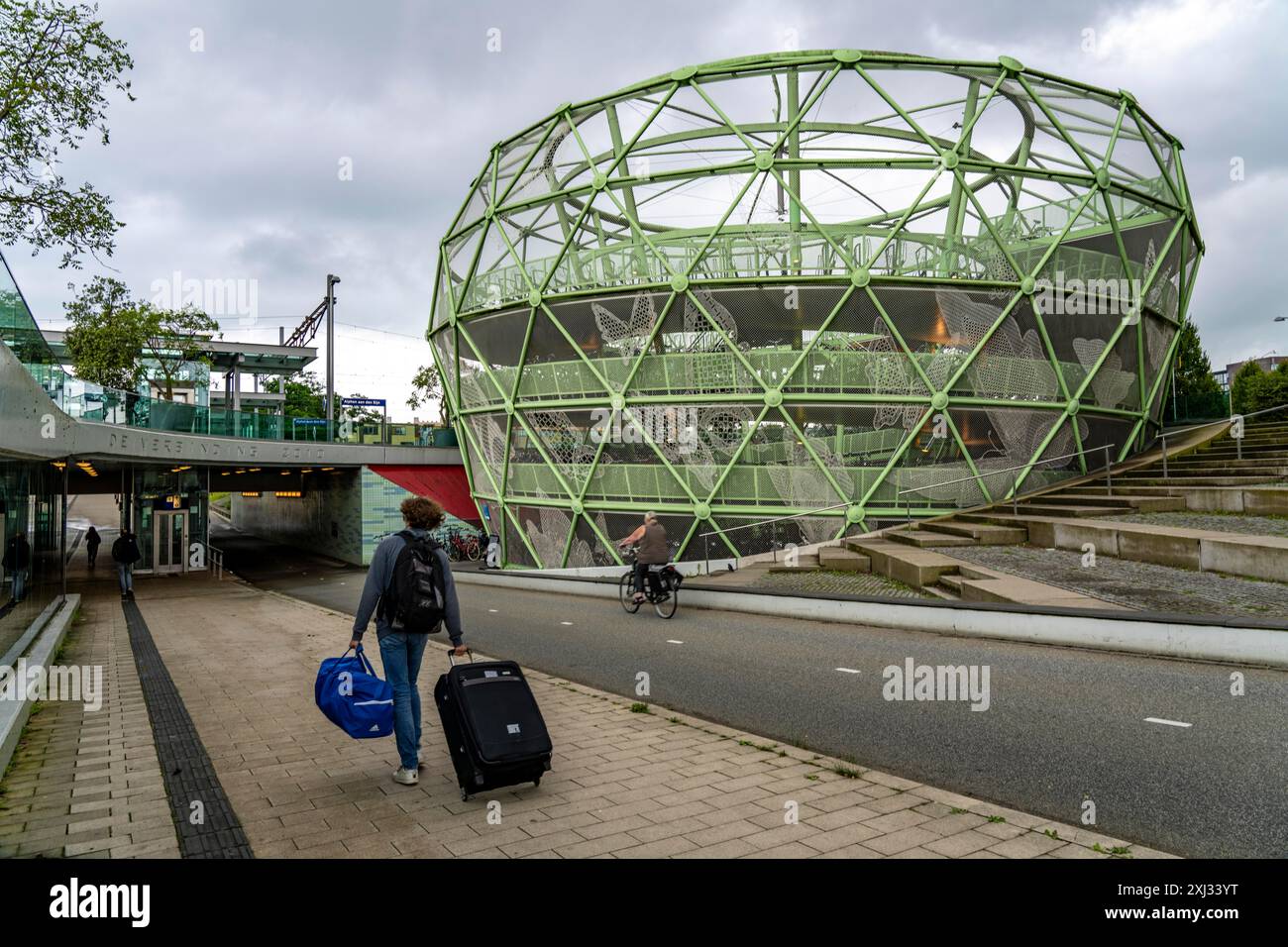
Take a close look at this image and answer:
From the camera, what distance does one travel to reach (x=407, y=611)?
4.72m

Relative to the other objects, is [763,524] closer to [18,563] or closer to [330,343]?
[18,563]

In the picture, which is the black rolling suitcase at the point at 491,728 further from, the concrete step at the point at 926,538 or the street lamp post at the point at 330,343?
the street lamp post at the point at 330,343

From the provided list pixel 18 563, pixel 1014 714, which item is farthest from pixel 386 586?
pixel 18 563

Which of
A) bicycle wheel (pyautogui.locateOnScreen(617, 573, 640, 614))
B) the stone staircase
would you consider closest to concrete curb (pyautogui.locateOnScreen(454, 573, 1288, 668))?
the stone staircase

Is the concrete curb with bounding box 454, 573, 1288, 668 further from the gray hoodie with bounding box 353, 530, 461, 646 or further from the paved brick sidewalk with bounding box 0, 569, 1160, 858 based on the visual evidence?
the gray hoodie with bounding box 353, 530, 461, 646

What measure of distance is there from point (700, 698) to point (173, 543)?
2545 centimetres

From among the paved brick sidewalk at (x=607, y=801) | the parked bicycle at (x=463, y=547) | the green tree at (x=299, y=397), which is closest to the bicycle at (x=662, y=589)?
the paved brick sidewalk at (x=607, y=801)

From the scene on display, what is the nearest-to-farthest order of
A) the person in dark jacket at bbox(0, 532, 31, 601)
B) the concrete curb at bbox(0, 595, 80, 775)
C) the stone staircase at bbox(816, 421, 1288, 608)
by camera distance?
the concrete curb at bbox(0, 595, 80, 775)
the person in dark jacket at bbox(0, 532, 31, 601)
the stone staircase at bbox(816, 421, 1288, 608)

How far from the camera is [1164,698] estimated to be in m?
6.18

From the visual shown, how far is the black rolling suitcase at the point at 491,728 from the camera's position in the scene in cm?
433

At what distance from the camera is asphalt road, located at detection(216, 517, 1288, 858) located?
4.28 meters

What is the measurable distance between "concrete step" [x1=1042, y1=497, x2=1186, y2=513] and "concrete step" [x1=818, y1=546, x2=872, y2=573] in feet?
14.8

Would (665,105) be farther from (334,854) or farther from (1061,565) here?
(334,854)

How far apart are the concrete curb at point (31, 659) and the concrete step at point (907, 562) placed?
33.1 ft
